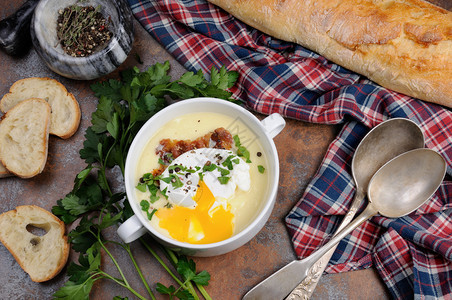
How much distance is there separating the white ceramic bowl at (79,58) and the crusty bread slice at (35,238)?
65cm

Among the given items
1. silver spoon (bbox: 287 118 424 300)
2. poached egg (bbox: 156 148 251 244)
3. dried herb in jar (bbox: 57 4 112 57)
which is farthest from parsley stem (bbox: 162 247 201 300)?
dried herb in jar (bbox: 57 4 112 57)

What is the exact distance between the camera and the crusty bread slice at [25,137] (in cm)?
220

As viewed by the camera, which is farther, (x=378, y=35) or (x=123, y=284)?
(x=378, y=35)

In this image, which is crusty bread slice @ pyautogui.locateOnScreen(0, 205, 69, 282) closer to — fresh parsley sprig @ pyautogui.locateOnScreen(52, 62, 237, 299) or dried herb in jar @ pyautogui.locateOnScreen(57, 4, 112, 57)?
fresh parsley sprig @ pyautogui.locateOnScreen(52, 62, 237, 299)

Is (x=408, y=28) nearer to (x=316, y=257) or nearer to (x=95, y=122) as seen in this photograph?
(x=316, y=257)

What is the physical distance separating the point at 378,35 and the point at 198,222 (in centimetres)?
116

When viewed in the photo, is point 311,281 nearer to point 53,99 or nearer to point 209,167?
point 209,167

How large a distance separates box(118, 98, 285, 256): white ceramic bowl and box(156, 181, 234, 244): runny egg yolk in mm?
46

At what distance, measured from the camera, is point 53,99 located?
2.32 metres

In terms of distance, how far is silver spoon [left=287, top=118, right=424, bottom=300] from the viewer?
213 cm

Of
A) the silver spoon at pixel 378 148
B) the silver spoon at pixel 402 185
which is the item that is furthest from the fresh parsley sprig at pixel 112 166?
the silver spoon at pixel 378 148

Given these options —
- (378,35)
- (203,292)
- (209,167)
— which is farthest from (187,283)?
(378,35)

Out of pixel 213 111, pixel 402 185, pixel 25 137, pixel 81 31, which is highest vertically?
pixel 81 31

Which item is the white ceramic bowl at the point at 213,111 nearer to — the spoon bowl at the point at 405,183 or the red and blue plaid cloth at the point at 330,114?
the red and blue plaid cloth at the point at 330,114
